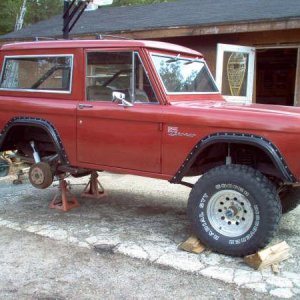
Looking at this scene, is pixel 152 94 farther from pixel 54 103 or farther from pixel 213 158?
pixel 54 103

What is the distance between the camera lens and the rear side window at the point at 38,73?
5.34 metres

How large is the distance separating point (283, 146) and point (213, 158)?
39.2 inches

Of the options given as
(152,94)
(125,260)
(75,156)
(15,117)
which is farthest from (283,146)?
(15,117)

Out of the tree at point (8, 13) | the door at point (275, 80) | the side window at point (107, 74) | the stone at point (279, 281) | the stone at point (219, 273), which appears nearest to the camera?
the stone at point (279, 281)

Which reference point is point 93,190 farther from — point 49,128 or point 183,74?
point 183,74

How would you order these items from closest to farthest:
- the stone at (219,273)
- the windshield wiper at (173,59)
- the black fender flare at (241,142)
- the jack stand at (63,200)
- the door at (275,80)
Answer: the stone at (219,273) → the black fender flare at (241,142) → the windshield wiper at (173,59) → the jack stand at (63,200) → the door at (275,80)

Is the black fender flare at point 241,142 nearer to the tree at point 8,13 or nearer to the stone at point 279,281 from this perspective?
the stone at point 279,281

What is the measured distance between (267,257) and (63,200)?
280 centimetres

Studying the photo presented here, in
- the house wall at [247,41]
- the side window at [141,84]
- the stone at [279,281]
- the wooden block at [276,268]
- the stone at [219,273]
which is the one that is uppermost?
the house wall at [247,41]

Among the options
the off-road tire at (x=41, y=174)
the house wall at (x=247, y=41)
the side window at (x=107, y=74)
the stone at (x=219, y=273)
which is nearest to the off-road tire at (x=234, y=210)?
the stone at (x=219, y=273)

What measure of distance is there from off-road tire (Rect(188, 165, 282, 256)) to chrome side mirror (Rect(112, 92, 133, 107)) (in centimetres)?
110

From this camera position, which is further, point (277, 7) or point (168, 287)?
point (277, 7)

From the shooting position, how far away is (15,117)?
557cm

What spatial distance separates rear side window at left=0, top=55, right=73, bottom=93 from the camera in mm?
5336
